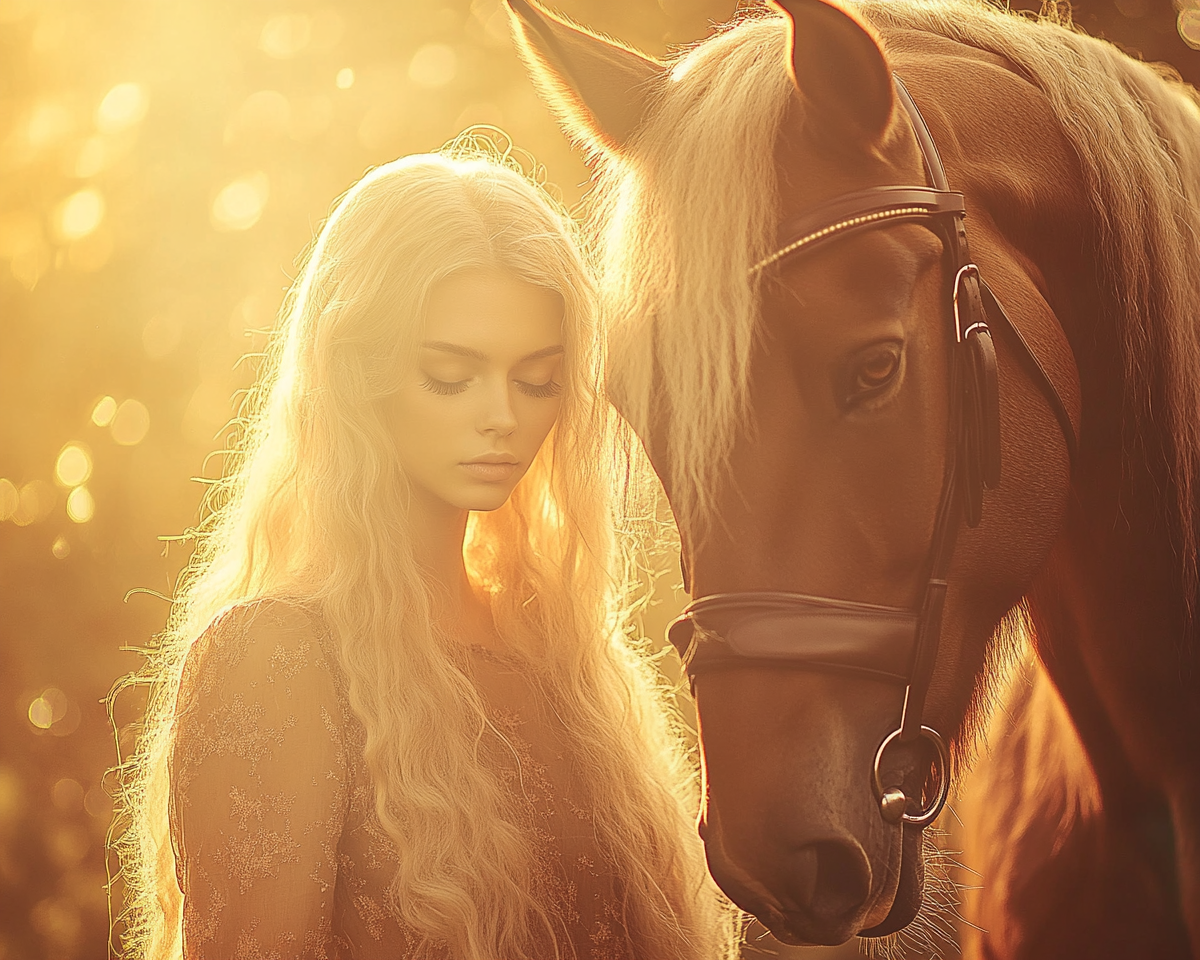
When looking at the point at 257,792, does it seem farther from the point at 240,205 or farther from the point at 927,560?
the point at 240,205

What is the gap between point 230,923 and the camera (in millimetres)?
546

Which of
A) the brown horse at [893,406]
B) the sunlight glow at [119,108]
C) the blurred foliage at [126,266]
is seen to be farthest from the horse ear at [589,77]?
the sunlight glow at [119,108]

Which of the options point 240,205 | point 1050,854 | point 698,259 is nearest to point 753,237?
point 698,259

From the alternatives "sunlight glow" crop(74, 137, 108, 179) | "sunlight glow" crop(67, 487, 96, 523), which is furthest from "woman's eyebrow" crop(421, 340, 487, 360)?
"sunlight glow" crop(74, 137, 108, 179)

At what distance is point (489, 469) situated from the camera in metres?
0.68

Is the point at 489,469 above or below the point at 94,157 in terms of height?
below

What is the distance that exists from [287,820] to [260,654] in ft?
0.35

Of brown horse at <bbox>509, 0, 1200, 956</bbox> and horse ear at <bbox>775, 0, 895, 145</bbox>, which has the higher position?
horse ear at <bbox>775, 0, 895, 145</bbox>

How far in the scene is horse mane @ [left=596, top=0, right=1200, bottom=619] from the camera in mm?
549

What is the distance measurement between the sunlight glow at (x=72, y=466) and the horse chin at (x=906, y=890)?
59.6 inches

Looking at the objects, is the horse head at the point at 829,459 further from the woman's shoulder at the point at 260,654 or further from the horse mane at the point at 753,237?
the woman's shoulder at the point at 260,654

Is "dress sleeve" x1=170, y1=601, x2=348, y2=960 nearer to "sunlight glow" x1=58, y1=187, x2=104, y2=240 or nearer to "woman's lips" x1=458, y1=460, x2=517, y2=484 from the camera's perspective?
"woman's lips" x1=458, y1=460, x2=517, y2=484

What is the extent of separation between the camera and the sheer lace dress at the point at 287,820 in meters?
0.55

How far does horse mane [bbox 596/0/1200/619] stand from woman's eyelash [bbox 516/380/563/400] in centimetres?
11
